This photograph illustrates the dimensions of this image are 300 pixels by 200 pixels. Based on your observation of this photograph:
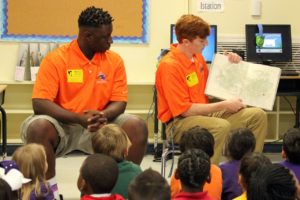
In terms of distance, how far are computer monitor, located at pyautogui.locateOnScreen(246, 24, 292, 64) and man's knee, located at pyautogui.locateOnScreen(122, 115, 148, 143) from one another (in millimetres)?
2538

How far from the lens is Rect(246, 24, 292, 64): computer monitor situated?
18.0 feet

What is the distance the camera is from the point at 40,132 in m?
3.06

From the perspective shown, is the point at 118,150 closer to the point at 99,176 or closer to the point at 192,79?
the point at 99,176

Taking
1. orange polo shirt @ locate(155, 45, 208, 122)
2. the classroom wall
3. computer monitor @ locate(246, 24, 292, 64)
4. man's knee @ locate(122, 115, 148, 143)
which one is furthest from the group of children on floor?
the classroom wall

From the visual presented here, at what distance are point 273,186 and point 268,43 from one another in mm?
3941

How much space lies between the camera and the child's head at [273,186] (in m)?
1.74

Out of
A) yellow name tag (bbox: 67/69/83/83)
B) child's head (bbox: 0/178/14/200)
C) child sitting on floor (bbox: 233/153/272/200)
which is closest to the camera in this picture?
child's head (bbox: 0/178/14/200)

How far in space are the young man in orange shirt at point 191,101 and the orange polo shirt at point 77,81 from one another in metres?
0.33

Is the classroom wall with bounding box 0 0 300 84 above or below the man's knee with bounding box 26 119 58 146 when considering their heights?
above

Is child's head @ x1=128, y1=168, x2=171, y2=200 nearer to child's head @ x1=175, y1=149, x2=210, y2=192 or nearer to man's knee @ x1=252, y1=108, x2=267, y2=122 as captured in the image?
child's head @ x1=175, y1=149, x2=210, y2=192

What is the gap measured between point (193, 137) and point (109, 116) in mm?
641

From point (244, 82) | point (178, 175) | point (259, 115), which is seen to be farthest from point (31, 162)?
point (244, 82)

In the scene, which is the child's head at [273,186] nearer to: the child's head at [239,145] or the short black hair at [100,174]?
the short black hair at [100,174]

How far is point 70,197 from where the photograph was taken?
3.89m
